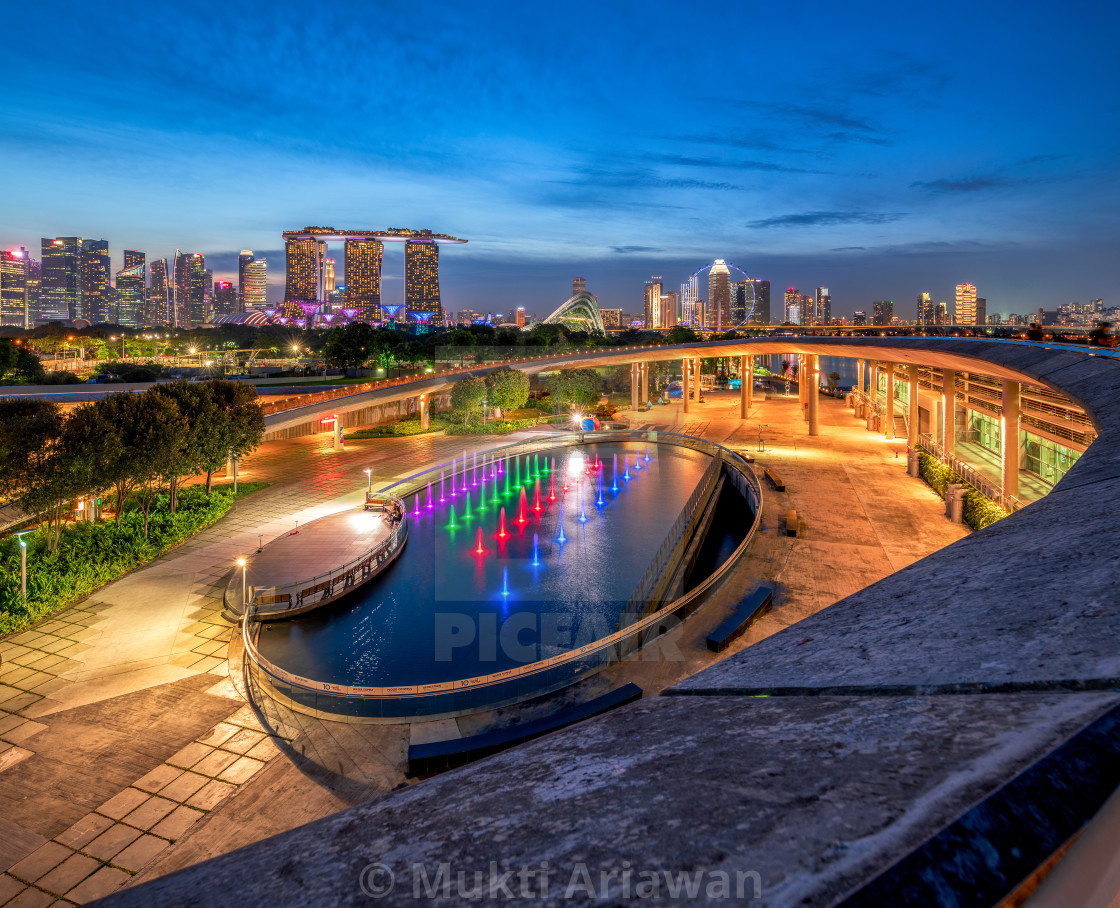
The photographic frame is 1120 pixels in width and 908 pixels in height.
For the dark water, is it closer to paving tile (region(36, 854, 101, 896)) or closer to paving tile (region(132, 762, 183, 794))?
paving tile (region(132, 762, 183, 794))

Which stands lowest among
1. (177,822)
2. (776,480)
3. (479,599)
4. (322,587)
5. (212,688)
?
(177,822)

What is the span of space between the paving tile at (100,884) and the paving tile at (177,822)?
2.11 ft

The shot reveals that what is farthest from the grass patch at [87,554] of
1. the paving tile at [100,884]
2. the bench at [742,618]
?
the bench at [742,618]

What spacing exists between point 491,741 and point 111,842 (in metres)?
5.15

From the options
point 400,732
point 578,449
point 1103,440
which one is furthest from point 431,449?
point 1103,440

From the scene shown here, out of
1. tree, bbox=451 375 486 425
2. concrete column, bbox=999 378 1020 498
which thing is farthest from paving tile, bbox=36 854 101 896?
tree, bbox=451 375 486 425

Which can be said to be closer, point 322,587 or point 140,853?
point 140,853

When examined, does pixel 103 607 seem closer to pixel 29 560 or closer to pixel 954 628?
pixel 29 560

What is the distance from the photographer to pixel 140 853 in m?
8.29

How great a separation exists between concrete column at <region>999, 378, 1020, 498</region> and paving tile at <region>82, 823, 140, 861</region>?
23.2 m

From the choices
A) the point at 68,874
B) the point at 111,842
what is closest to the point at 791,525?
the point at 111,842

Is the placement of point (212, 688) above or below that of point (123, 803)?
above

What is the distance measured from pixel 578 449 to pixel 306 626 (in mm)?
26197

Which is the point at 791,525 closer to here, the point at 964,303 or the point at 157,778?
the point at 157,778
